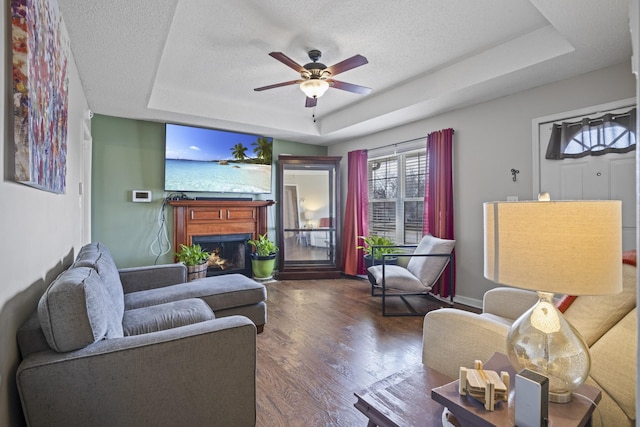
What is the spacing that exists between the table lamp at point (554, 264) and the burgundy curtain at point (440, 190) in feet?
9.02

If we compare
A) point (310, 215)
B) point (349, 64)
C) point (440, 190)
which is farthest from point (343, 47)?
point (310, 215)

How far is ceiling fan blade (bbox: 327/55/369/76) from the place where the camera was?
7.84 ft

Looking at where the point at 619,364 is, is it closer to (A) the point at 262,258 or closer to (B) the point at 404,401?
(B) the point at 404,401

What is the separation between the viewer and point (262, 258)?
4.73 m

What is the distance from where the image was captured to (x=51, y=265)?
175 cm

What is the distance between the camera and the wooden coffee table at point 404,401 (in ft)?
→ 3.16

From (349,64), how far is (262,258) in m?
3.11

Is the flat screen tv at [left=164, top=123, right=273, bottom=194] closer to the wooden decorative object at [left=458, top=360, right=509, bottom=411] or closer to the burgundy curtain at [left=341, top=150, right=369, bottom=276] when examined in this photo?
the burgundy curtain at [left=341, top=150, right=369, bottom=276]

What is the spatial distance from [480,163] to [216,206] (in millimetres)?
3482

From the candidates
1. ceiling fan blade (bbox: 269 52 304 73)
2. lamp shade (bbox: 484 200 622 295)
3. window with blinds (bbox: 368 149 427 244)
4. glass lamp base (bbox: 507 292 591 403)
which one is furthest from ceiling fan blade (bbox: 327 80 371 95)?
glass lamp base (bbox: 507 292 591 403)

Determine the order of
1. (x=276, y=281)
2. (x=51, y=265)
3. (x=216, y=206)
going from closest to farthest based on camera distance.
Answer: (x=51, y=265) → (x=216, y=206) → (x=276, y=281)

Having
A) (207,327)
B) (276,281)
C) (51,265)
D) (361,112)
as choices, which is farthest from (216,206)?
(207,327)

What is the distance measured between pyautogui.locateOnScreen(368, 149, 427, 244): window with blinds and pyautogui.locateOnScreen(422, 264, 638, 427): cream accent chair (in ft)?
9.60

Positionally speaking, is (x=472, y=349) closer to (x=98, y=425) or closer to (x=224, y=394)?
(x=224, y=394)
